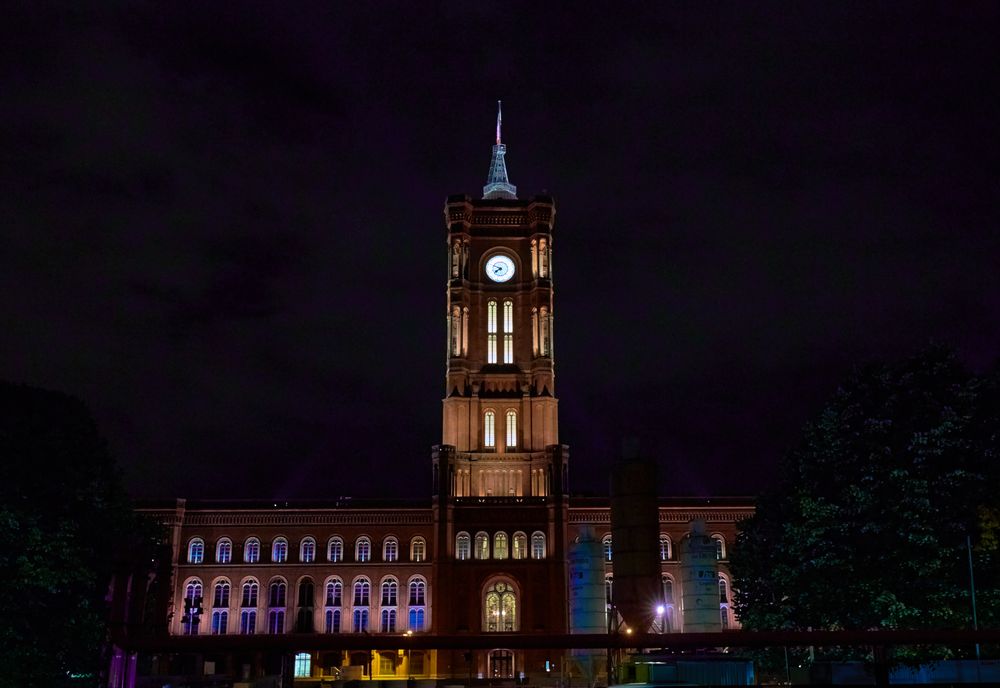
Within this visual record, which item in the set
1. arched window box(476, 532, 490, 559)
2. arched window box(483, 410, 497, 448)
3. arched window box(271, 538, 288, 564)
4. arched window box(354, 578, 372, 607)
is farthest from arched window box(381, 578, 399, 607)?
arched window box(483, 410, 497, 448)

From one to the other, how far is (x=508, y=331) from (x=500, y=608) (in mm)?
22362

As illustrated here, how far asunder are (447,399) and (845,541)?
4922 cm

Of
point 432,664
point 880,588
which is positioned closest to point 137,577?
point 880,588

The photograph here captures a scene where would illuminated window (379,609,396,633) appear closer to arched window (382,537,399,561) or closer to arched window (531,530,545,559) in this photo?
arched window (382,537,399,561)

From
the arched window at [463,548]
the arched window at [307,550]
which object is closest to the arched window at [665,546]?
the arched window at [463,548]

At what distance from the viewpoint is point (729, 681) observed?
38.4 metres

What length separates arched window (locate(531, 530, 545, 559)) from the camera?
7169 cm

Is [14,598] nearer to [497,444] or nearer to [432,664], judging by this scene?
[432,664]

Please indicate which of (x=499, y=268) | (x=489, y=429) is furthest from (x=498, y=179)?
(x=489, y=429)

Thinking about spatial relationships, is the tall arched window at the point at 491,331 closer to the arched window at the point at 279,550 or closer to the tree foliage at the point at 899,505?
the arched window at the point at 279,550

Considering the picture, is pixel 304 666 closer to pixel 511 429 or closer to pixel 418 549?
pixel 418 549

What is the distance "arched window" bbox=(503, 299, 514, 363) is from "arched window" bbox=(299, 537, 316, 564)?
20.5m

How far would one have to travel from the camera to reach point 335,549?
243 feet

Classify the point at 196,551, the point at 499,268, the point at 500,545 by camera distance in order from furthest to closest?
the point at 499,268, the point at 196,551, the point at 500,545
